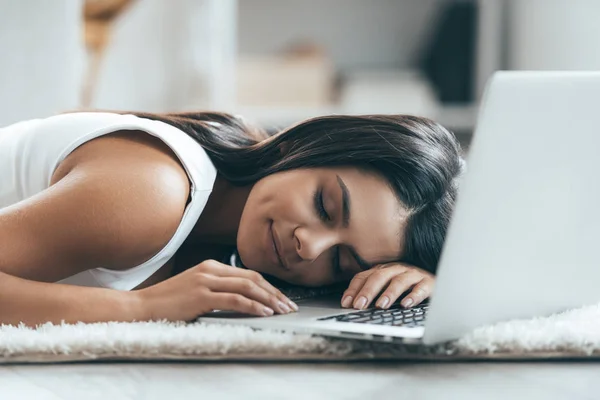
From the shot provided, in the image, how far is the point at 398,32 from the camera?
11.8ft

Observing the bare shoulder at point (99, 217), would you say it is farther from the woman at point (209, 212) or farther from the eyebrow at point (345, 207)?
the eyebrow at point (345, 207)

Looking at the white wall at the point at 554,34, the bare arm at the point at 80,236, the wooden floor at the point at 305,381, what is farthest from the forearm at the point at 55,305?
the white wall at the point at 554,34

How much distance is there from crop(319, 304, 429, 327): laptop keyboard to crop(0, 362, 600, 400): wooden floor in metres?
0.08

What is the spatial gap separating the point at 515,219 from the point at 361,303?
23cm

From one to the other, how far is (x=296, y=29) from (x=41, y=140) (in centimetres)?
264

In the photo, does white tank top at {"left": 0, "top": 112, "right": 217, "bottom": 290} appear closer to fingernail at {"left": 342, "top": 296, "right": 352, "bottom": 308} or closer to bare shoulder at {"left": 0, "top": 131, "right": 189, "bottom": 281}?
bare shoulder at {"left": 0, "top": 131, "right": 189, "bottom": 281}

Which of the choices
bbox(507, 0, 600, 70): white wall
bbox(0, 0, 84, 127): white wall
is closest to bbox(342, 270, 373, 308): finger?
bbox(0, 0, 84, 127): white wall

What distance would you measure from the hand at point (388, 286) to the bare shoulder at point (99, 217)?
217mm

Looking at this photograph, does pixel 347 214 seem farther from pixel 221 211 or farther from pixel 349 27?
pixel 349 27

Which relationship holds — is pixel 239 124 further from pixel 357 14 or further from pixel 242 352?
pixel 357 14

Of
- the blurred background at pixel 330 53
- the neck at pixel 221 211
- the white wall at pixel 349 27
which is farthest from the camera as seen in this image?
the white wall at pixel 349 27

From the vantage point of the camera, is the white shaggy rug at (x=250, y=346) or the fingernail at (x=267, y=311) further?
the fingernail at (x=267, y=311)

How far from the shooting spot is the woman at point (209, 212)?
2.73ft

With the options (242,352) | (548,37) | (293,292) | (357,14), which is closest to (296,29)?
(357,14)
